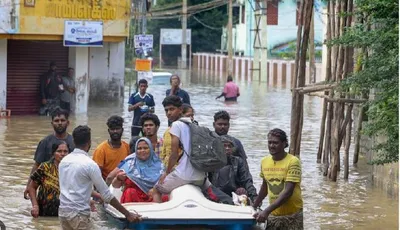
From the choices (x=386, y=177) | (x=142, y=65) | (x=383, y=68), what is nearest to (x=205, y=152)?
(x=383, y=68)

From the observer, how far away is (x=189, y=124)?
10227 millimetres

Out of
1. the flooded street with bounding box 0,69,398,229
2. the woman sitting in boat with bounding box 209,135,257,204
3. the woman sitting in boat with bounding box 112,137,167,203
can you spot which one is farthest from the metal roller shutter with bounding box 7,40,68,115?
the woman sitting in boat with bounding box 112,137,167,203

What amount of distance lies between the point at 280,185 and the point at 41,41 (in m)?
20.7

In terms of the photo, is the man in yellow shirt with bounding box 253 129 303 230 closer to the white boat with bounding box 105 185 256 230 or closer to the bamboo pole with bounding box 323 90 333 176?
the white boat with bounding box 105 185 256 230

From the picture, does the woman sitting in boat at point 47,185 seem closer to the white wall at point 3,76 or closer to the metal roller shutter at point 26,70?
the white wall at point 3,76

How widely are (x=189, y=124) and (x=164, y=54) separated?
72879 millimetres

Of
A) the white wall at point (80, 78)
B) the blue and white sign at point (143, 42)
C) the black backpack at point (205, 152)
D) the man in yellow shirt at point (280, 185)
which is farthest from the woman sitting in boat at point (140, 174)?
the blue and white sign at point (143, 42)

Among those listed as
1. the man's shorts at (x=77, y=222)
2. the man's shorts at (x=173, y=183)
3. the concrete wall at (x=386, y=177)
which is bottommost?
the concrete wall at (x=386, y=177)

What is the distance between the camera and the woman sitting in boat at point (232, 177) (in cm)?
1113

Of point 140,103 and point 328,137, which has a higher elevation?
point 140,103

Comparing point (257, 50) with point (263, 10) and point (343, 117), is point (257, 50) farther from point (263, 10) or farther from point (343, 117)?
point (343, 117)

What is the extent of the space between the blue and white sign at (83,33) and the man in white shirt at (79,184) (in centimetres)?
1937

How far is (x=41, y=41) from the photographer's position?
29.1m

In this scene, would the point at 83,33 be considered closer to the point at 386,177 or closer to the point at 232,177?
the point at 386,177
